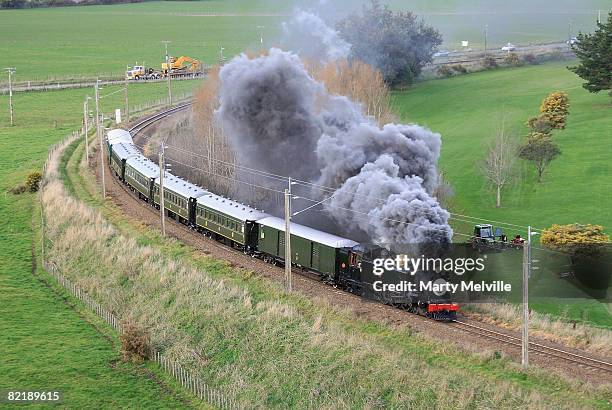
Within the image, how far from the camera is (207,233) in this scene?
189ft

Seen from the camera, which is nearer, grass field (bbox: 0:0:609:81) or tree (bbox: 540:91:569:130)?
tree (bbox: 540:91:569:130)

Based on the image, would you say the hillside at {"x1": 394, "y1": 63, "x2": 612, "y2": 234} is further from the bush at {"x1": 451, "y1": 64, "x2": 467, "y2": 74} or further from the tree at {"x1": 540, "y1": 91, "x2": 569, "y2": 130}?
the bush at {"x1": 451, "y1": 64, "x2": 467, "y2": 74}

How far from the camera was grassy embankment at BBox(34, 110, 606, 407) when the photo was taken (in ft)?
109

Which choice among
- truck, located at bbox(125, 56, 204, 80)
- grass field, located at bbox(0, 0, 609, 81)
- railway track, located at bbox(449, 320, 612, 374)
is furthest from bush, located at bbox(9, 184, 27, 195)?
truck, located at bbox(125, 56, 204, 80)

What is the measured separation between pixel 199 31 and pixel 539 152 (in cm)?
12273

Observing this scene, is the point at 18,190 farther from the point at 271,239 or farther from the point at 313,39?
the point at 313,39

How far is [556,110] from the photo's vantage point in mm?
84875

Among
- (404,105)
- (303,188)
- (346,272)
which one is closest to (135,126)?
(404,105)

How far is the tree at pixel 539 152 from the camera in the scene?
72.0 meters

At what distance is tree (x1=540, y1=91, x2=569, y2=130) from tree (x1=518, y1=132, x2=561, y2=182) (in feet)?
31.6

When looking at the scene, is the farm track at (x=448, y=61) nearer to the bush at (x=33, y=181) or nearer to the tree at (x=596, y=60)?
the tree at (x=596, y=60)

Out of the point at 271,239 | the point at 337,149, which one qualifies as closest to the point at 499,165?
the point at 337,149

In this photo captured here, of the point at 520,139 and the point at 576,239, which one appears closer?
the point at 576,239

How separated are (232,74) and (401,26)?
44.0 meters
